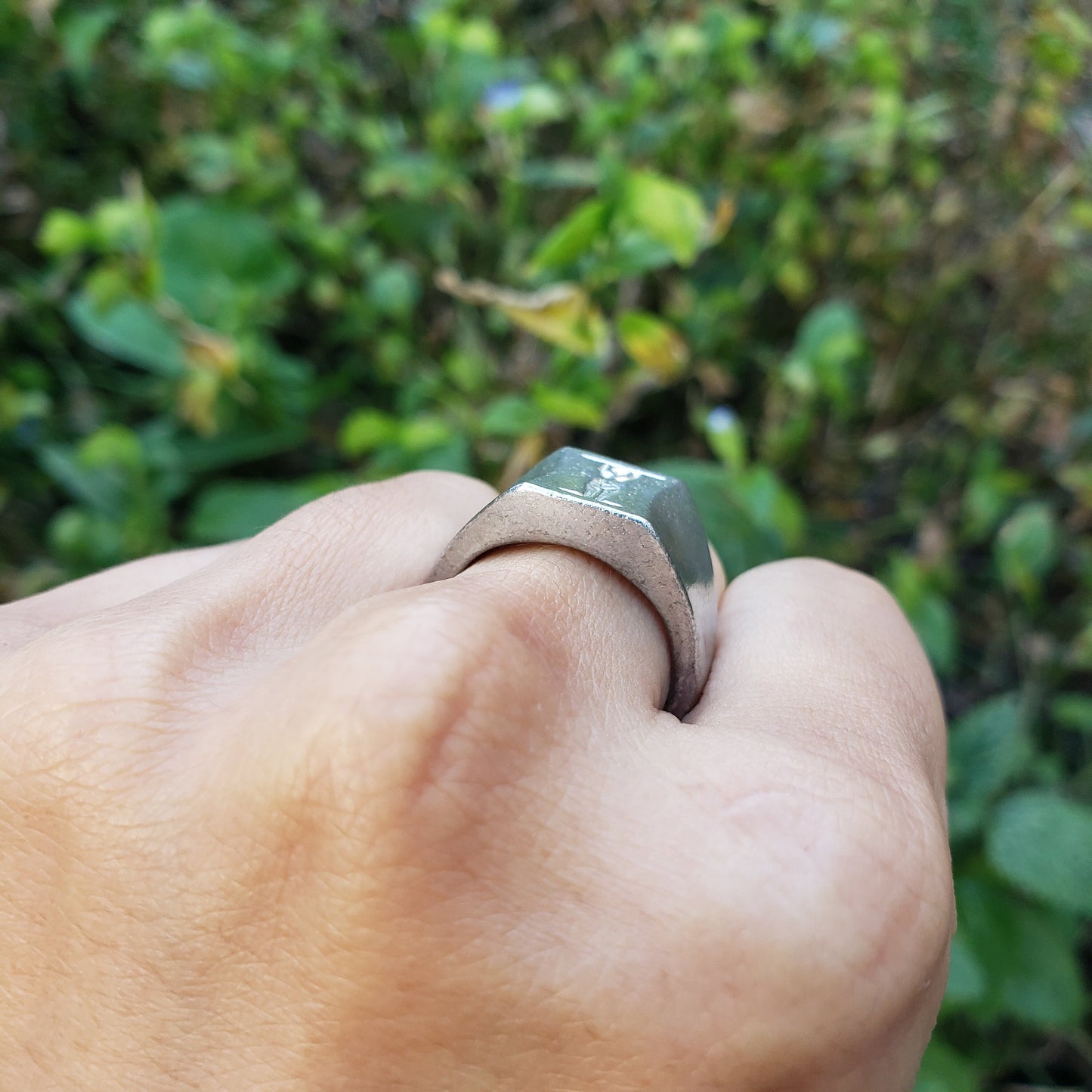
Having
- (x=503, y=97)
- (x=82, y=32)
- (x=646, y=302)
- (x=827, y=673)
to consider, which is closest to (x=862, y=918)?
(x=827, y=673)

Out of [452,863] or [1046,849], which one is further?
[1046,849]

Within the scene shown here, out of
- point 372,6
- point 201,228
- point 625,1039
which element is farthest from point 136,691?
point 372,6

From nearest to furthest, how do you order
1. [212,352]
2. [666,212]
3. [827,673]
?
1. [827,673]
2. [666,212]
3. [212,352]

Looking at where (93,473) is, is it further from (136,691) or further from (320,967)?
(320,967)

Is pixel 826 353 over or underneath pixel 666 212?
underneath

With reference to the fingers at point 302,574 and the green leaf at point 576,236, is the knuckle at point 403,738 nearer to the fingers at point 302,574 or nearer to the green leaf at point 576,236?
the fingers at point 302,574

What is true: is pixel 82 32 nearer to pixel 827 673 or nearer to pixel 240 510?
pixel 240 510

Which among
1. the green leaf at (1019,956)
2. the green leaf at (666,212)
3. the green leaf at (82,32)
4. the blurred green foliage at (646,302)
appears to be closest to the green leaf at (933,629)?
the blurred green foliage at (646,302)
